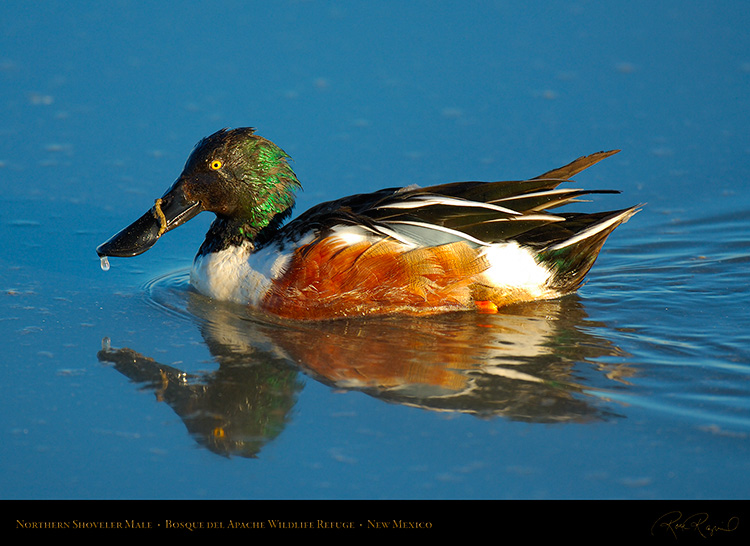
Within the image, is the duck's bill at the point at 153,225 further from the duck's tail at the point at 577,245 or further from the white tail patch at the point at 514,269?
the duck's tail at the point at 577,245

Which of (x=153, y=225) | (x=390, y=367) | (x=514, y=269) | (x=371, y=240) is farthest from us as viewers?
(x=153, y=225)

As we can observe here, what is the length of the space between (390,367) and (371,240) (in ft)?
3.29

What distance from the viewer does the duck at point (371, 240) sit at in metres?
5.81

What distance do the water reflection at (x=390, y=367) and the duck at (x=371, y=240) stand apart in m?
0.14

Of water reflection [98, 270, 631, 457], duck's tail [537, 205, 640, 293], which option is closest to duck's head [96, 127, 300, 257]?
water reflection [98, 270, 631, 457]

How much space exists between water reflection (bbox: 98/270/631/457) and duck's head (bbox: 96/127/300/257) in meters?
0.49

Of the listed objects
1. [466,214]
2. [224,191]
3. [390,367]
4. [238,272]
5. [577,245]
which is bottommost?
[390,367]

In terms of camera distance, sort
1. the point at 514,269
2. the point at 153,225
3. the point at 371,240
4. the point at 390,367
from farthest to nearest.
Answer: the point at 153,225, the point at 514,269, the point at 371,240, the point at 390,367

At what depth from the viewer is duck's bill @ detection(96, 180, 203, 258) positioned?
6.14 m

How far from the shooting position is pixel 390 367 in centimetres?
513

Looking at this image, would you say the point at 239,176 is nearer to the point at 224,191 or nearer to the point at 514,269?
the point at 224,191

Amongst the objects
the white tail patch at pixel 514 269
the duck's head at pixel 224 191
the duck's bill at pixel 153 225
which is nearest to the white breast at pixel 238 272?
the duck's head at pixel 224 191

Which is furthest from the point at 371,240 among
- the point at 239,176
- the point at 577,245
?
the point at 577,245

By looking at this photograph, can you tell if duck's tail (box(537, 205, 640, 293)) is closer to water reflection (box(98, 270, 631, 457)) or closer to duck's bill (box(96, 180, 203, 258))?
water reflection (box(98, 270, 631, 457))
